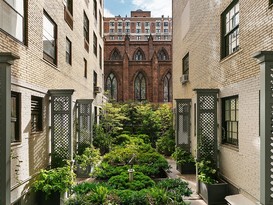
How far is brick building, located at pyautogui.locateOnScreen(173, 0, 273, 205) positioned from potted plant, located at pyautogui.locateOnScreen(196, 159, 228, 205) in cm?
29

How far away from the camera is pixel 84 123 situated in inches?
514

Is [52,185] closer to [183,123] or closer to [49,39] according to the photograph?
[49,39]

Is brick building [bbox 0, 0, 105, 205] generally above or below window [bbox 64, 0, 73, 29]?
below

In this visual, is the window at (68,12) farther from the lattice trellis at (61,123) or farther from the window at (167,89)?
the window at (167,89)

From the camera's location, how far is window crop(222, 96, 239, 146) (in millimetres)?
7785

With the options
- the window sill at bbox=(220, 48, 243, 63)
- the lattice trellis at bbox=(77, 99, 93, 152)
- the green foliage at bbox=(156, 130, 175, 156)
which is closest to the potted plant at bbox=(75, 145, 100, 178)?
the lattice trellis at bbox=(77, 99, 93, 152)

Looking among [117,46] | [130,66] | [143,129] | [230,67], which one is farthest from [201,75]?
[117,46]

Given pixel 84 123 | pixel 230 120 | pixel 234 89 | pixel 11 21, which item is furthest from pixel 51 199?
pixel 234 89

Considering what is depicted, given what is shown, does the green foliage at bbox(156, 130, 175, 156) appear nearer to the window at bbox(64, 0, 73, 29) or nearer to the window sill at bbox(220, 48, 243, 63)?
the window sill at bbox(220, 48, 243, 63)

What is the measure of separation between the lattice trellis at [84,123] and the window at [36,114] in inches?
174

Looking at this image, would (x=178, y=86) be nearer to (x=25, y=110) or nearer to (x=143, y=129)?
(x=143, y=129)

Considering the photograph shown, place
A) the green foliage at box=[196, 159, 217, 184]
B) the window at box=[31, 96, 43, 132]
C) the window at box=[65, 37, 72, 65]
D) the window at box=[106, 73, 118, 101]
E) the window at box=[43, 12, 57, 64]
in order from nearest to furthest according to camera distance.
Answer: the window at box=[31, 96, 43, 132], the green foliage at box=[196, 159, 217, 184], the window at box=[43, 12, 57, 64], the window at box=[65, 37, 72, 65], the window at box=[106, 73, 118, 101]

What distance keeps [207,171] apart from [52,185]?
5116 mm

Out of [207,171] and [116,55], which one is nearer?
[207,171]
